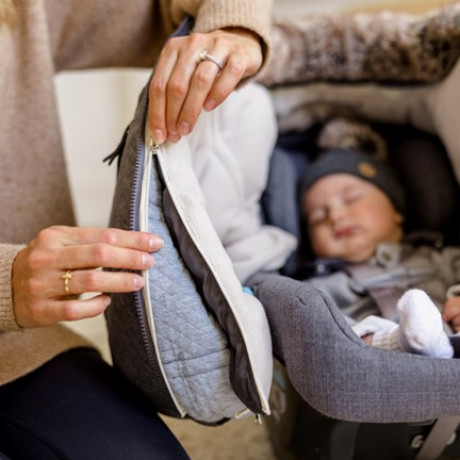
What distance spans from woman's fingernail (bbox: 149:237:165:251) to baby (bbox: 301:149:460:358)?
409 mm

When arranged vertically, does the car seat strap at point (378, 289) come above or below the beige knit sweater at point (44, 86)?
below

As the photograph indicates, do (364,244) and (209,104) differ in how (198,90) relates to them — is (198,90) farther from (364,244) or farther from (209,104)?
(364,244)

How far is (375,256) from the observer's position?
1.15 meters

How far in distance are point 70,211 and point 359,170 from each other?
554 mm

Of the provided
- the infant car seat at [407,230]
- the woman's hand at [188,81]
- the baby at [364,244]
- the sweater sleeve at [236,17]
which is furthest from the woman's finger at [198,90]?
the baby at [364,244]

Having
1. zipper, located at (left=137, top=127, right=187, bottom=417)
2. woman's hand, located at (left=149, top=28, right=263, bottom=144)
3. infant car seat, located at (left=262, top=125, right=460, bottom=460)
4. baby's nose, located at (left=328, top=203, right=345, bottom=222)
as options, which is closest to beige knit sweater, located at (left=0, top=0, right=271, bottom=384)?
woman's hand, located at (left=149, top=28, right=263, bottom=144)

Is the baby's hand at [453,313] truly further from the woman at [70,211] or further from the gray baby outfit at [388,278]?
the woman at [70,211]

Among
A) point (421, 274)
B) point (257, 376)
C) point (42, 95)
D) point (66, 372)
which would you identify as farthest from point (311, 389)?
point (42, 95)

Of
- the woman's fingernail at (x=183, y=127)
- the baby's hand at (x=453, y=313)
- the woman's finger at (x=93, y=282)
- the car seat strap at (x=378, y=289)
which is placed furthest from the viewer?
the car seat strap at (x=378, y=289)

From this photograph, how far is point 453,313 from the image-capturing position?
2.81ft

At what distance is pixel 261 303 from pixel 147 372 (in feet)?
0.54

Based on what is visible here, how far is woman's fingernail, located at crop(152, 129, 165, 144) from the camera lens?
0.70m

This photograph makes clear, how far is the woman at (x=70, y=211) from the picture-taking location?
2.08 ft

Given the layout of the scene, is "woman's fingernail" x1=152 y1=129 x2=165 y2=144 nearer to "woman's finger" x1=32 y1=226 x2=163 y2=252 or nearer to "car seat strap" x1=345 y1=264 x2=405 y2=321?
"woman's finger" x1=32 y1=226 x2=163 y2=252
